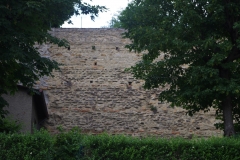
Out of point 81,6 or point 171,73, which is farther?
point 171,73

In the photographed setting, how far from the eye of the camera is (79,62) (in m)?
19.6

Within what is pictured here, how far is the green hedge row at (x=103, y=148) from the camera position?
29.8 feet

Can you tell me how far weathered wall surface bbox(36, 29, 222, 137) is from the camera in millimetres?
18703

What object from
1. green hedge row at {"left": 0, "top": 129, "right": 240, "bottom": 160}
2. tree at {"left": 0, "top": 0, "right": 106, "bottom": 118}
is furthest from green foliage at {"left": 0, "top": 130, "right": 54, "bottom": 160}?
tree at {"left": 0, "top": 0, "right": 106, "bottom": 118}

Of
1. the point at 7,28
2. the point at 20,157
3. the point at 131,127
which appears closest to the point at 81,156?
the point at 20,157

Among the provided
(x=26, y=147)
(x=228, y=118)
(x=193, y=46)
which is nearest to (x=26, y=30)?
(x=26, y=147)

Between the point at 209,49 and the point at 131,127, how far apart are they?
793cm

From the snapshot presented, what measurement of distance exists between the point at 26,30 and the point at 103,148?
336 cm

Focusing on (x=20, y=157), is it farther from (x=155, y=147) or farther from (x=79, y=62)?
(x=79, y=62)

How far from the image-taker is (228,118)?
11609mm

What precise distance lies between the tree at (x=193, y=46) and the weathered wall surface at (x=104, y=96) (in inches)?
242

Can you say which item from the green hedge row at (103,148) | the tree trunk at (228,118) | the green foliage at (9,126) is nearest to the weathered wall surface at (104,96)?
the green foliage at (9,126)

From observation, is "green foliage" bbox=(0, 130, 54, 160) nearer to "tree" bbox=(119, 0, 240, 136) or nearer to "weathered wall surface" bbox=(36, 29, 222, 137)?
"tree" bbox=(119, 0, 240, 136)

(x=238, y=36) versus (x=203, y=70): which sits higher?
(x=238, y=36)
